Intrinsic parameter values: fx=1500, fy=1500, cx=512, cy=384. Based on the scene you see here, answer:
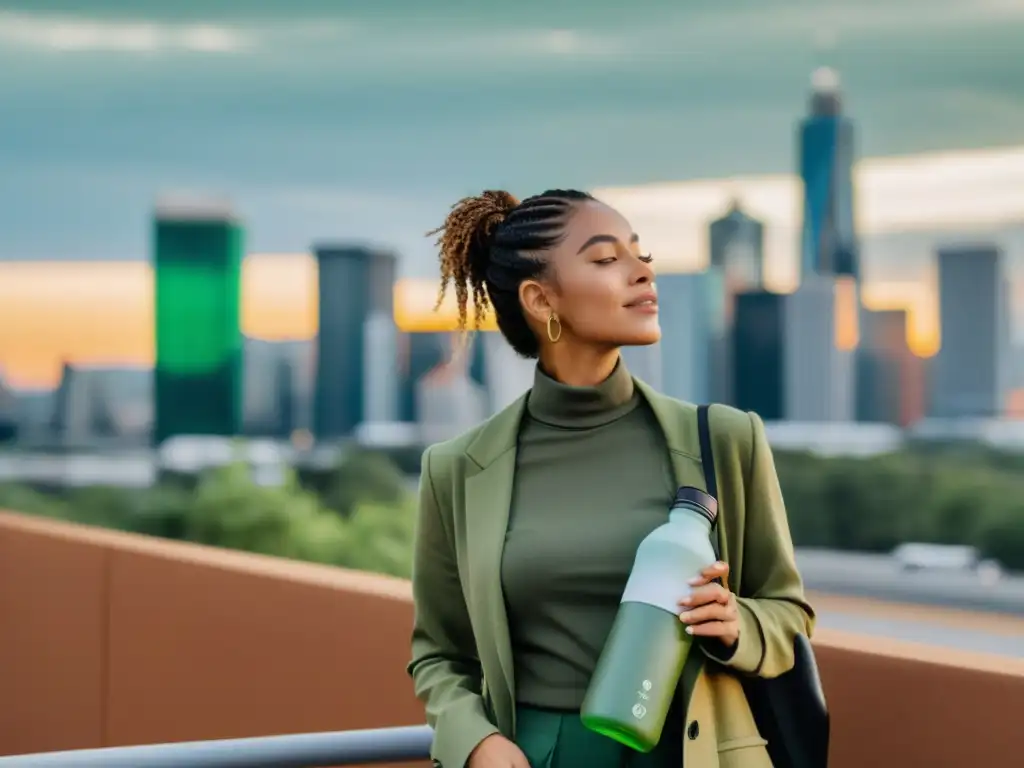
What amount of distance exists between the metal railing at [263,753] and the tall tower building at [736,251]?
59.7m

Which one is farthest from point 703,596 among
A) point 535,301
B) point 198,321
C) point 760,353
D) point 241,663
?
point 198,321

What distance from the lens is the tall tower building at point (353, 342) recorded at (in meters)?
56.5

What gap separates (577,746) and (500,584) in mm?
185

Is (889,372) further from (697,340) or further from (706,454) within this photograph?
(706,454)

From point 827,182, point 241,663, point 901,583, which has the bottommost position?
point 901,583

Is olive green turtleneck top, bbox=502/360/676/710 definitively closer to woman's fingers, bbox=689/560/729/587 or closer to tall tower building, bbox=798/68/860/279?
woman's fingers, bbox=689/560/729/587

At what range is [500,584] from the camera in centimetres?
158

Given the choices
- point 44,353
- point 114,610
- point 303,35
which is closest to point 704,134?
point 303,35

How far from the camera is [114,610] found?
4.11 metres

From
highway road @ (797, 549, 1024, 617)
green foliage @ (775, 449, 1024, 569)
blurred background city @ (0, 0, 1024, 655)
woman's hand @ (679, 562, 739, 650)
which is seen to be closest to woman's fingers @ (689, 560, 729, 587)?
woman's hand @ (679, 562, 739, 650)

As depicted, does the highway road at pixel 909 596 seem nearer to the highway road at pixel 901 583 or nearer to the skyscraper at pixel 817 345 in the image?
the highway road at pixel 901 583

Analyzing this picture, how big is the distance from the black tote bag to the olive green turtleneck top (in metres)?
0.09

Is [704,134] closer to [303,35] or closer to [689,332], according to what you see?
[689,332]

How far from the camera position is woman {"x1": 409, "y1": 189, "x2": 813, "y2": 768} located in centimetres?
151
